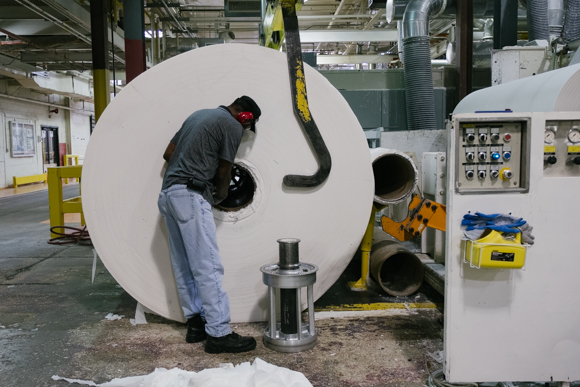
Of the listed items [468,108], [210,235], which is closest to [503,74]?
[468,108]

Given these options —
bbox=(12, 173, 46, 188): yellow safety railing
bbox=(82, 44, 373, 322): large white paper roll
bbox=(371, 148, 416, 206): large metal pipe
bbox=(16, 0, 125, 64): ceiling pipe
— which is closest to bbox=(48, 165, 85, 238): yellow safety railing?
bbox=(16, 0, 125, 64): ceiling pipe

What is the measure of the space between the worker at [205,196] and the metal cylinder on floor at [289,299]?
162mm

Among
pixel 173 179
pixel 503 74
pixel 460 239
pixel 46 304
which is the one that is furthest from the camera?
pixel 503 74

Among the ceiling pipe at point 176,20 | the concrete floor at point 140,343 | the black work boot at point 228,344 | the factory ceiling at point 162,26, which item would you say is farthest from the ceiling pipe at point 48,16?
the black work boot at point 228,344

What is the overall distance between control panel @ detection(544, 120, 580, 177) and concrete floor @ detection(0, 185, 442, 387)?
1.19 metres

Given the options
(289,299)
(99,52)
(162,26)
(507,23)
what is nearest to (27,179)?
(162,26)

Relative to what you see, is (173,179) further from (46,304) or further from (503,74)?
(503,74)

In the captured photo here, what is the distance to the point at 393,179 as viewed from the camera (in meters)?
3.60

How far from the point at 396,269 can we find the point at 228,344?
1.85 m

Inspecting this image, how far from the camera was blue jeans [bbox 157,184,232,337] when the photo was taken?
2.63 meters

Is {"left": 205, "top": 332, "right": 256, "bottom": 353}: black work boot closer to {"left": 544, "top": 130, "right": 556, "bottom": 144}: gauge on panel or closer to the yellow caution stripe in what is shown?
the yellow caution stripe

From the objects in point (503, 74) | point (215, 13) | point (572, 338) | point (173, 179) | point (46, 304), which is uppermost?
point (215, 13)

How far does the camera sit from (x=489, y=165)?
2.14 meters

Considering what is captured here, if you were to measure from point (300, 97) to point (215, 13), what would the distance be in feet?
27.1
